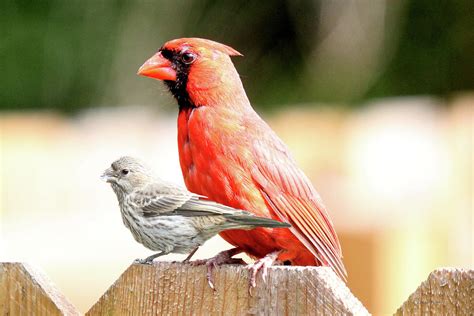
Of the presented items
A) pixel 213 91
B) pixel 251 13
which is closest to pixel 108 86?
pixel 251 13

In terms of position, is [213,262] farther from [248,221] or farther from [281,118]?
[281,118]

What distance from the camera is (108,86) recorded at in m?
9.57

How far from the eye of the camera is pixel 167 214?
118 inches

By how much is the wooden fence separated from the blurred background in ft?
7.24

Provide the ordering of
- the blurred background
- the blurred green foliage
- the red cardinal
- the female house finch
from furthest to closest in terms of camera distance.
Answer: the blurred green foliage → the blurred background → the red cardinal → the female house finch

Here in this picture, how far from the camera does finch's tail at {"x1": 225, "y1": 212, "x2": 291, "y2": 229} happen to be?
8.94 ft

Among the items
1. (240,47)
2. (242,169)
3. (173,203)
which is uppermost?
(240,47)

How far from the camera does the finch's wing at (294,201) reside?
10.2 ft

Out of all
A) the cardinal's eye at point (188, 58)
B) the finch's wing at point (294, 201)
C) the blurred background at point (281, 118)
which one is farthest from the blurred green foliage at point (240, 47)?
the finch's wing at point (294, 201)

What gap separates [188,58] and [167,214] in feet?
1.81

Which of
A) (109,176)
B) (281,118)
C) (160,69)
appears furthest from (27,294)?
(281,118)

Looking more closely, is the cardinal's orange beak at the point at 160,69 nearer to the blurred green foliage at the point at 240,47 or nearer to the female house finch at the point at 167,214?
the female house finch at the point at 167,214

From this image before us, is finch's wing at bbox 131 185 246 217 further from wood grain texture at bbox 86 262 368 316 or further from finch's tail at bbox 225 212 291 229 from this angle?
wood grain texture at bbox 86 262 368 316

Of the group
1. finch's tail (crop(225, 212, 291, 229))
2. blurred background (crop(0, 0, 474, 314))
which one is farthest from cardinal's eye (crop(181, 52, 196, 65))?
blurred background (crop(0, 0, 474, 314))
